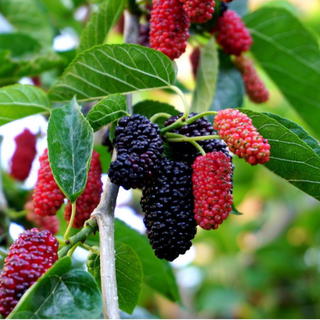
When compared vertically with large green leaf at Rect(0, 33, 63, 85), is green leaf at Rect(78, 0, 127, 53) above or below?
above

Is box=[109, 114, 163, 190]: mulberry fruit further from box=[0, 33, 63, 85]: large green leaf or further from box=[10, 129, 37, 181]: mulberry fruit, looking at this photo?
box=[10, 129, 37, 181]: mulberry fruit

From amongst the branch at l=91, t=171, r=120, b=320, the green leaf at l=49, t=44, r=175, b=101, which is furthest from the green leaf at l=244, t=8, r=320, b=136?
the branch at l=91, t=171, r=120, b=320

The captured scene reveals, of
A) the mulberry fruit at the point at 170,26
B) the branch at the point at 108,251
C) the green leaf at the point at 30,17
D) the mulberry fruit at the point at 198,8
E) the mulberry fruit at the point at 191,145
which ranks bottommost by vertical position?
the green leaf at the point at 30,17

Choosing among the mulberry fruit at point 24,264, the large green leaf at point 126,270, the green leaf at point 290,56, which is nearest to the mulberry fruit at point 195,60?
the green leaf at point 290,56

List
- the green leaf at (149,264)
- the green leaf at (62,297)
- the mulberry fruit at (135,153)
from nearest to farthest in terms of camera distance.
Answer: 1. the green leaf at (62,297)
2. the mulberry fruit at (135,153)
3. the green leaf at (149,264)

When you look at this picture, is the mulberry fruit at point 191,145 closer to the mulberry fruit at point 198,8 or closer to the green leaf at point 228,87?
the mulberry fruit at point 198,8

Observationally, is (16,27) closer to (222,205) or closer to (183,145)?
(183,145)
